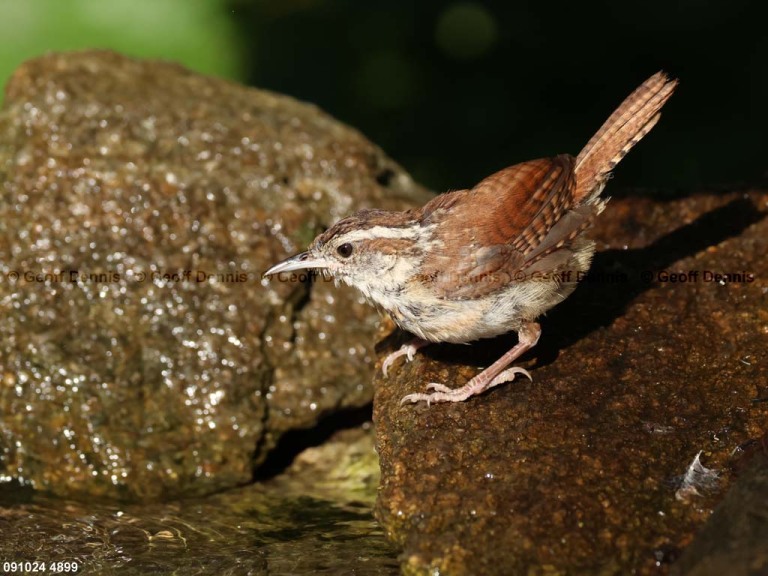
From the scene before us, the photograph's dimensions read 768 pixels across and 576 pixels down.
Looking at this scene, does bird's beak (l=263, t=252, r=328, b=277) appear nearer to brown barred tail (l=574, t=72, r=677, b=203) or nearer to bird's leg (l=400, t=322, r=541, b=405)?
bird's leg (l=400, t=322, r=541, b=405)

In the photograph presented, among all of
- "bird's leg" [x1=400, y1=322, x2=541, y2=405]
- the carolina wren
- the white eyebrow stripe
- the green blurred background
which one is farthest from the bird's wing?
the green blurred background

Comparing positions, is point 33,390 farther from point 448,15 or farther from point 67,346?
point 448,15

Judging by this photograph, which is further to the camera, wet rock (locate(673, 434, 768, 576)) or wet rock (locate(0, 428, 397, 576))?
wet rock (locate(0, 428, 397, 576))

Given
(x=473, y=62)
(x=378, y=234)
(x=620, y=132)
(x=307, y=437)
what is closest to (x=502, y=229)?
(x=378, y=234)

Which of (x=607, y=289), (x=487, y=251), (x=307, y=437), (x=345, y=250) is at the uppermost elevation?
(x=345, y=250)

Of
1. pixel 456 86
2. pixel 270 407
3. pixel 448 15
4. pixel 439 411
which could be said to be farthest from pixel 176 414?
pixel 448 15

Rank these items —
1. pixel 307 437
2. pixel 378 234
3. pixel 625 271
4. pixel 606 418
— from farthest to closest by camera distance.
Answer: pixel 307 437 → pixel 625 271 → pixel 378 234 → pixel 606 418

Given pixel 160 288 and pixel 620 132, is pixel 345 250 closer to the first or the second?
pixel 160 288
